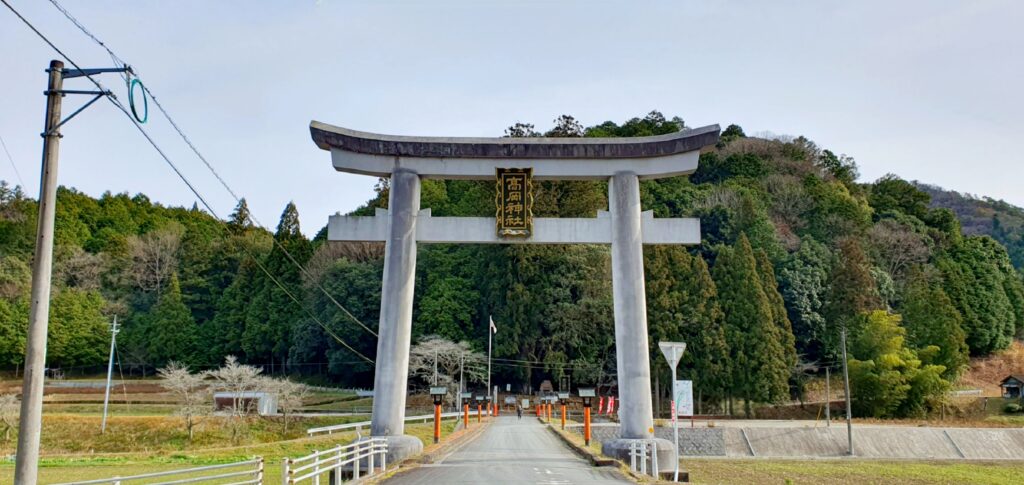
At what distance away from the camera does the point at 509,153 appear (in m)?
17.2

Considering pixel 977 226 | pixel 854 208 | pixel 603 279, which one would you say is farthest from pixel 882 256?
pixel 977 226

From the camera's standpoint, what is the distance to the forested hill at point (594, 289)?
1801 inches

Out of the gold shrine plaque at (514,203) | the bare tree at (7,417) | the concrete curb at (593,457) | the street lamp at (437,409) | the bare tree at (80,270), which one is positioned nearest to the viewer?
the concrete curb at (593,457)

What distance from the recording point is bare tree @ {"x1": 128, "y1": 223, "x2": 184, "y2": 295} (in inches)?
2717

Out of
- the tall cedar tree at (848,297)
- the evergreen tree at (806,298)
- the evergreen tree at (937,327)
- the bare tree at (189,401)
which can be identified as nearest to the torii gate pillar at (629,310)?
the bare tree at (189,401)

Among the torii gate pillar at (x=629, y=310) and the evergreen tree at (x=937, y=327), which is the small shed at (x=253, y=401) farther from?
the evergreen tree at (x=937, y=327)

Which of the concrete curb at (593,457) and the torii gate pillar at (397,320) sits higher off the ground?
the torii gate pillar at (397,320)

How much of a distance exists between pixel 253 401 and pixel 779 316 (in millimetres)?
30636

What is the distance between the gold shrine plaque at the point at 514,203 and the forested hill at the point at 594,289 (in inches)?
1091

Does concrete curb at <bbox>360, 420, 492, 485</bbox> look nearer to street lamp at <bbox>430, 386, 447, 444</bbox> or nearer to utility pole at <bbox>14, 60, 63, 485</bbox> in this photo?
street lamp at <bbox>430, 386, 447, 444</bbox>

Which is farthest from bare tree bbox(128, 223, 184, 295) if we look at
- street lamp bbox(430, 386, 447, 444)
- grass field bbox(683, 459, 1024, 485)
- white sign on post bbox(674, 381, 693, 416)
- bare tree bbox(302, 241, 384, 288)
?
white sign on post bbox(674, 381, 693, 416)

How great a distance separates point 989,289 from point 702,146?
176 ft

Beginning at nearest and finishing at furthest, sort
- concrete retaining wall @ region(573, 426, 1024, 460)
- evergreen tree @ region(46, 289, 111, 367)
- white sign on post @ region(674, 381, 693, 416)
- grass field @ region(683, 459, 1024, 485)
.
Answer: white sign on post @ region(674, 381, 693, 416) → grass field @ region(683, 459, 1024, 485) → concrete retaining wall @ region(573, 426, 1024, 460) → evergreen tree @ region(46, 289, 111, 367)

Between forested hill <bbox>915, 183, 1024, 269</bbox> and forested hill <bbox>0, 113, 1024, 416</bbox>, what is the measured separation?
1575 inches
